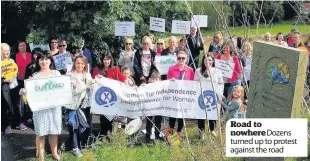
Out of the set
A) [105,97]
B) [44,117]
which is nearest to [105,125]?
[105,97]

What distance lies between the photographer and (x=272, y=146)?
5.05 meters

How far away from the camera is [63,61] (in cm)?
945

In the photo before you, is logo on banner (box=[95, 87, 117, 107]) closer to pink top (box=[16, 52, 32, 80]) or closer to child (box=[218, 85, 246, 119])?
child (box=[218, 85, 246, 119])

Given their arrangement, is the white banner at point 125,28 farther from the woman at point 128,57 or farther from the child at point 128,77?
the child at point 128,77

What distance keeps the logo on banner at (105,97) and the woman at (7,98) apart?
166cm

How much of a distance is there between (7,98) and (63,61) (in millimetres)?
1194

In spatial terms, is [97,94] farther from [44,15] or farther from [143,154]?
[44,15]

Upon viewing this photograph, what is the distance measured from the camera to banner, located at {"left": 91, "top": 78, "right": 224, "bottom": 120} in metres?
8.17

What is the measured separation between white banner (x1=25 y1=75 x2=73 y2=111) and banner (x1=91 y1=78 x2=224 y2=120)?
2.22 ft

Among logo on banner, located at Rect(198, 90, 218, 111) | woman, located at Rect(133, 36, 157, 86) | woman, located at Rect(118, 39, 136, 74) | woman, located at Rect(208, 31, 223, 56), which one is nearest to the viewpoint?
logo on banner, located at Rect(198, 90, 218, 111)

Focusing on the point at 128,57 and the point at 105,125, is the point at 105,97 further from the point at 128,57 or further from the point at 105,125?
the point at 128,57

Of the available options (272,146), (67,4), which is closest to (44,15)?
(67,4)

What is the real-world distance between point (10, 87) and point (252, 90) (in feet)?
15.2

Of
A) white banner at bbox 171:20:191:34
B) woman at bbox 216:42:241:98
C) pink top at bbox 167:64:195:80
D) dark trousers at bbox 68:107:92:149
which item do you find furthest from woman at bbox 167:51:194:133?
white banner at bbox 171:20:191:34
